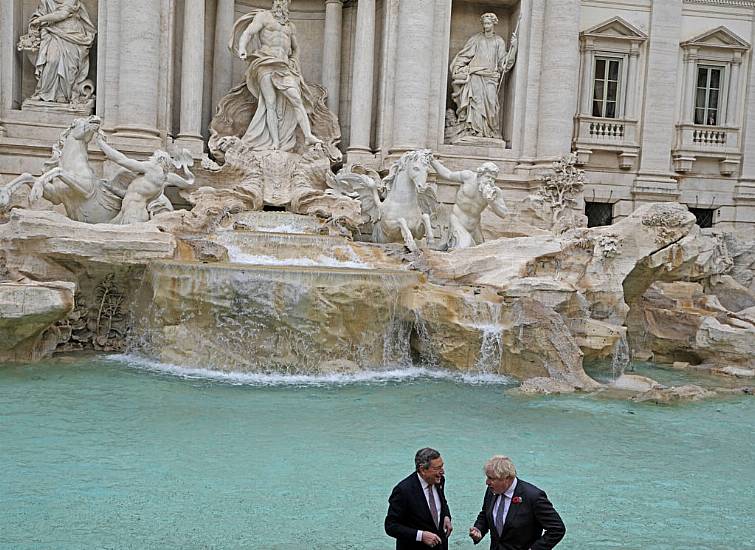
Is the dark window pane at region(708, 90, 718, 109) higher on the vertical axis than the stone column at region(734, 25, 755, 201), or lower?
higher

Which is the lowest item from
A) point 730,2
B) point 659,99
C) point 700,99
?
point 659,99

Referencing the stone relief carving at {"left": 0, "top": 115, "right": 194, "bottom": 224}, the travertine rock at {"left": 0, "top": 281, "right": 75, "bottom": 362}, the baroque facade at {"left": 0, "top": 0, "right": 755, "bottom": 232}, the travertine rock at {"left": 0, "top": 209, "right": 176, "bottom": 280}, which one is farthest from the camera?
the baroque facade at {"left": 0, "top": 0, "right": 755, "bottom": 232}

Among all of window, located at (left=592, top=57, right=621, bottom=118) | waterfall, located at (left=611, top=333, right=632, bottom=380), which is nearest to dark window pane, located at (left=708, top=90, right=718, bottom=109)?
window, located at (left=592, top=57, right=621, bottom=118)

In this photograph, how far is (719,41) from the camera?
15586 mm

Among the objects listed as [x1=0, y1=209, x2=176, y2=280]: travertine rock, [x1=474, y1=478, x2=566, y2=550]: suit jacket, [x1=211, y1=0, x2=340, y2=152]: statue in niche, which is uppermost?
[x1=211, y1=0, x2=340, y2=152]: statue in niche

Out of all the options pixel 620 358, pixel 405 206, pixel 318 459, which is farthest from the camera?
pixel 405 206

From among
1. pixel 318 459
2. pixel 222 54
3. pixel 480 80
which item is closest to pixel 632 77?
pixel 480 80

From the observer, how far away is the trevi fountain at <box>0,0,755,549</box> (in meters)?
5.05

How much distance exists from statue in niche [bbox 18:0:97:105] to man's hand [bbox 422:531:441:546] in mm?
12085

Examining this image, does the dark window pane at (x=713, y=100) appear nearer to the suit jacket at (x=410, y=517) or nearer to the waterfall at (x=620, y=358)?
the waterfall at (x=620, y=358)

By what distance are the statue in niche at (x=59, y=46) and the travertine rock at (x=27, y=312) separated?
614 centimetres

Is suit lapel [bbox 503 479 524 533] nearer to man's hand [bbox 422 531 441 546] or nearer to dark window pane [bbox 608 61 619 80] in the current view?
man's hand [bbox 422 531 441 546]

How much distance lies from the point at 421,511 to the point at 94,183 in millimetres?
9114

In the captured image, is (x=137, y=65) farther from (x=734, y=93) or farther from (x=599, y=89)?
(x=734, y=93)
